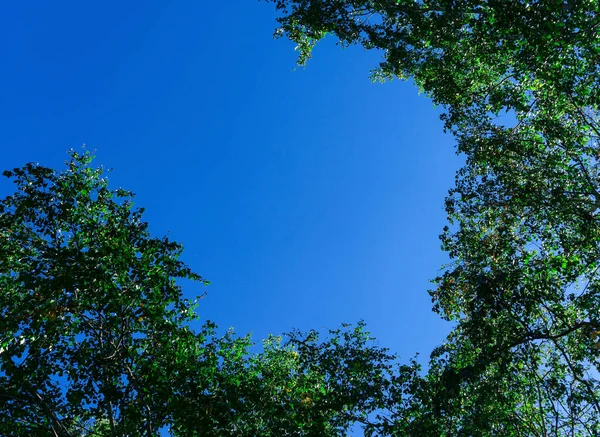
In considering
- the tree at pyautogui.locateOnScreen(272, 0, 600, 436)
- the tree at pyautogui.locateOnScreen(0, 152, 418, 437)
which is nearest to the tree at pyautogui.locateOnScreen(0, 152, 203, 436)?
the tree at pyautogui.locateOnScreen(0, 152, 418, 437)

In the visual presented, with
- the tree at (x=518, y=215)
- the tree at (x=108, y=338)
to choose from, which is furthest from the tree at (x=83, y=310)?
the tree at (x=518, y=215)

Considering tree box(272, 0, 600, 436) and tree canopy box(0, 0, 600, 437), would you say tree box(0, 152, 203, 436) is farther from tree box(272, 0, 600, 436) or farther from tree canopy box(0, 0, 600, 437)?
tree box(272, 0, 600, 436)

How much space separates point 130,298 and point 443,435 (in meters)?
10.4

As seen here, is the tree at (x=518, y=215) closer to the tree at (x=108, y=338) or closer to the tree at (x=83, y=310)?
the tree at (x=108, y=338)

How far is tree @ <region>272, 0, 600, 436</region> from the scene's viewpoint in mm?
12594

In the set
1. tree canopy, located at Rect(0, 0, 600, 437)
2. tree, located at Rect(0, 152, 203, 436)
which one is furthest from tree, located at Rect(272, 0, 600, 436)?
tree, located at Rect(0, 152, 203, 436)

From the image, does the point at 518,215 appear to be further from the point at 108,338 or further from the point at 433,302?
the point at 108,338

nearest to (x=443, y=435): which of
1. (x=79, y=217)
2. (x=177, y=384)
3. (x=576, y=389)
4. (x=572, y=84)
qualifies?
(x=576, y=389)

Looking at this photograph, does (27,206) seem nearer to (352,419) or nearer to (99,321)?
(99,321)

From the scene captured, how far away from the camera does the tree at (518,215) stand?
12594 millimetres

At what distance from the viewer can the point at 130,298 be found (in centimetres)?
1176

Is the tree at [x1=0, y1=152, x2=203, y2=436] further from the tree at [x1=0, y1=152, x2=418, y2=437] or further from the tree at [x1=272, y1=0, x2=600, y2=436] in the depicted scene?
the tree at [x1=272, y1=0, x2=600, y2=436]

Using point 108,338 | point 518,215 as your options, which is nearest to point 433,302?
point 518,215

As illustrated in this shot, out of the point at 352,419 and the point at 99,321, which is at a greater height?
the point at 99,321
